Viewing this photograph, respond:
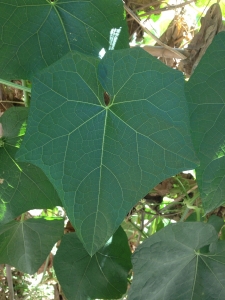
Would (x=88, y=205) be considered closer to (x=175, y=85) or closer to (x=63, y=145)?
(x=63, y=145)

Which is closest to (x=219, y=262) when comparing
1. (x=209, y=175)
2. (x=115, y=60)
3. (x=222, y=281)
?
(x=222, y=281)

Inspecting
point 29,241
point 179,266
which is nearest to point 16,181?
point 29,241

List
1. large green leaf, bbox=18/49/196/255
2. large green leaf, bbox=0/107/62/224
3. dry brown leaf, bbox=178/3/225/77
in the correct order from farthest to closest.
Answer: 1. dry brown leaf, bbox=178/3/225/77
2. large green leaf, bbox=0/107/62/224
3. large green leaf, bbox=18/49/196/255

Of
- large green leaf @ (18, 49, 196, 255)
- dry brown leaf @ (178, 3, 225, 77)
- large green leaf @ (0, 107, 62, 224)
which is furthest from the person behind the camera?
dry brown leaf @ (178, 3, 225, 77)

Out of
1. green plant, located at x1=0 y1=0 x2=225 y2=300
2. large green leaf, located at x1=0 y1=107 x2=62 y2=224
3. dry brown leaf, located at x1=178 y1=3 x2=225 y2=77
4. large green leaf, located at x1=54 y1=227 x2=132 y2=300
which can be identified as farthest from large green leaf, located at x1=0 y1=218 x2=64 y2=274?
dry brown leaf, located at x1=178 y1=3 x2=225 y2=77

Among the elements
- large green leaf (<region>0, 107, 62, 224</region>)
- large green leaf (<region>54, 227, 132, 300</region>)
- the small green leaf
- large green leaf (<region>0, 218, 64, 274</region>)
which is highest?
Result: large green leaf (<region>0, 107, 62, 224</region>)

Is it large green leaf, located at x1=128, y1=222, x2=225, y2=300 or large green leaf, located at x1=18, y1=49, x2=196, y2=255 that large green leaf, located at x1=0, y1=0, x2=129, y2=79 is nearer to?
large green leaf, located at x1=18, y1=49, x2=196, y2=255

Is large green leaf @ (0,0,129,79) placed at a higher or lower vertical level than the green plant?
higher
